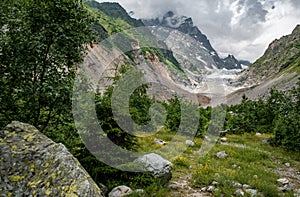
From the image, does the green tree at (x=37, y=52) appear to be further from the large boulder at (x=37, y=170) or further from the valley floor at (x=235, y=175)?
the valley floor at (x=235, y=175)

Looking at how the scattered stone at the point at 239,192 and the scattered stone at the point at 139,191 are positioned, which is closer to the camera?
the scattered stone at the point at 139,191

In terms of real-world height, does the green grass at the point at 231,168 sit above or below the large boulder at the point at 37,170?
below

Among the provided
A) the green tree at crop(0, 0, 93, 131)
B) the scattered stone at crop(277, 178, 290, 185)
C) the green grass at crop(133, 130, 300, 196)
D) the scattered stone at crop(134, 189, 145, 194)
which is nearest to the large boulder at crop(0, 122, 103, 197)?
the green tree at crop(0, 0, 93, 131)

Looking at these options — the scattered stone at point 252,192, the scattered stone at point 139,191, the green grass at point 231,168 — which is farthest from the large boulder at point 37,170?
the scattered stone at point 252,192

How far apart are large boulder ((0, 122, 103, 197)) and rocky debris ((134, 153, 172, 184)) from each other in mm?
4625

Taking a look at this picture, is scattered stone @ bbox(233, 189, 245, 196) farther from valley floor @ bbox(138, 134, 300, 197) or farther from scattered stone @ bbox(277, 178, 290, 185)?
scattered stone @ bbox(277, 178, 290, 185)

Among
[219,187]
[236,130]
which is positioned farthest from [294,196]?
[236,130]

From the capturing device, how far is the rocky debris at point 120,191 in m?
8.88

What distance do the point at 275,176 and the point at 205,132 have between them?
1470cm

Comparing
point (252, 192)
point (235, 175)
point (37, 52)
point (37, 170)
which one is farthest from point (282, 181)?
point (37, 52)

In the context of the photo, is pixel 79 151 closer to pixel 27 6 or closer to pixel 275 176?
pixel 27 6

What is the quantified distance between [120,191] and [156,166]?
2096 mm

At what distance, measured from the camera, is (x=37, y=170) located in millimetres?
5660

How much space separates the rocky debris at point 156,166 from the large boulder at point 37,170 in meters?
4.62
